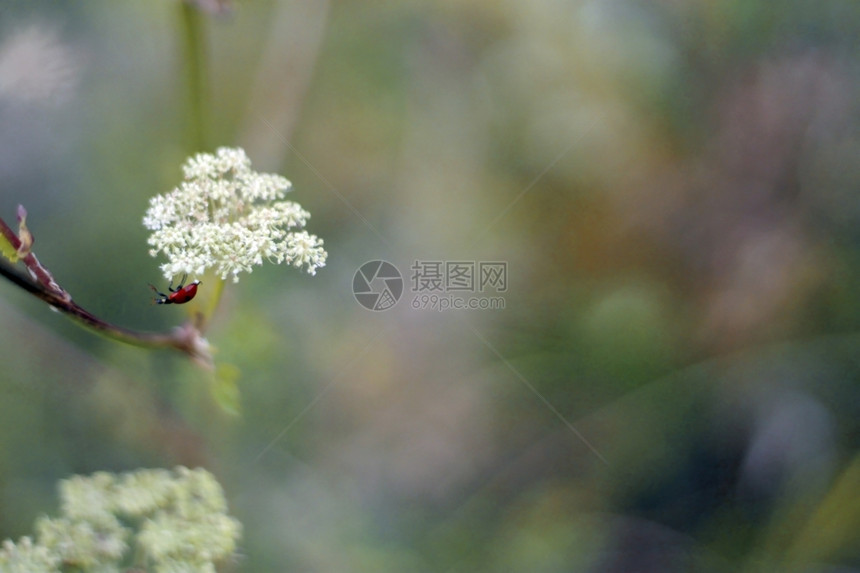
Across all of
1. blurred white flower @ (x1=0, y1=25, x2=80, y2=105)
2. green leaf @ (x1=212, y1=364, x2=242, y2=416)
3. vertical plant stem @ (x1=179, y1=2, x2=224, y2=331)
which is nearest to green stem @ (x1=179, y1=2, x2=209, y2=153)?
vertical plant stem @ (x1=179, y1=2, x2=224, y2=331)

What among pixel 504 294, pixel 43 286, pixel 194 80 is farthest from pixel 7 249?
pixel 504 294

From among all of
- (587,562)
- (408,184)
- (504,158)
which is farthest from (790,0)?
(587,562)

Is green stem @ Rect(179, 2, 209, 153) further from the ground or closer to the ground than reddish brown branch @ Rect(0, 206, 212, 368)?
further from the ground

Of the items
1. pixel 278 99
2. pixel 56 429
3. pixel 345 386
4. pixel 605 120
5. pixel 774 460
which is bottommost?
pixel 774 460

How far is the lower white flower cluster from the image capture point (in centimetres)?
123

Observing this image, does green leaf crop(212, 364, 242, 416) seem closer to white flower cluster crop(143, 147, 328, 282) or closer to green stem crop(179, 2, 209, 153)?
white flower cluster crop(143, 147, 328, 282)

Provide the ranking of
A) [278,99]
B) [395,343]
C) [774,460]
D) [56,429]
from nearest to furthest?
[56,429] → [774,460] → [278,99] → [395,343]

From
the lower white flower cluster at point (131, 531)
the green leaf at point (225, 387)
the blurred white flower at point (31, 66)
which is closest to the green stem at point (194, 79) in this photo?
the blurred white flower at point (31, 66)

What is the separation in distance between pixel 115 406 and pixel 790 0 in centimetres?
298

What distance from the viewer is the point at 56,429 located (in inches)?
89.0

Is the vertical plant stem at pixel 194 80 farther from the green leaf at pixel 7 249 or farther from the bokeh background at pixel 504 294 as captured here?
the green leaf at pixel 7 249

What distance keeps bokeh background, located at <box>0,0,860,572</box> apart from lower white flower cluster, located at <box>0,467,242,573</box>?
0.88m

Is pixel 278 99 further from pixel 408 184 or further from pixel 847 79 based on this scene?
pixel 847 79

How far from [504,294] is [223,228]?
1.81 metres
